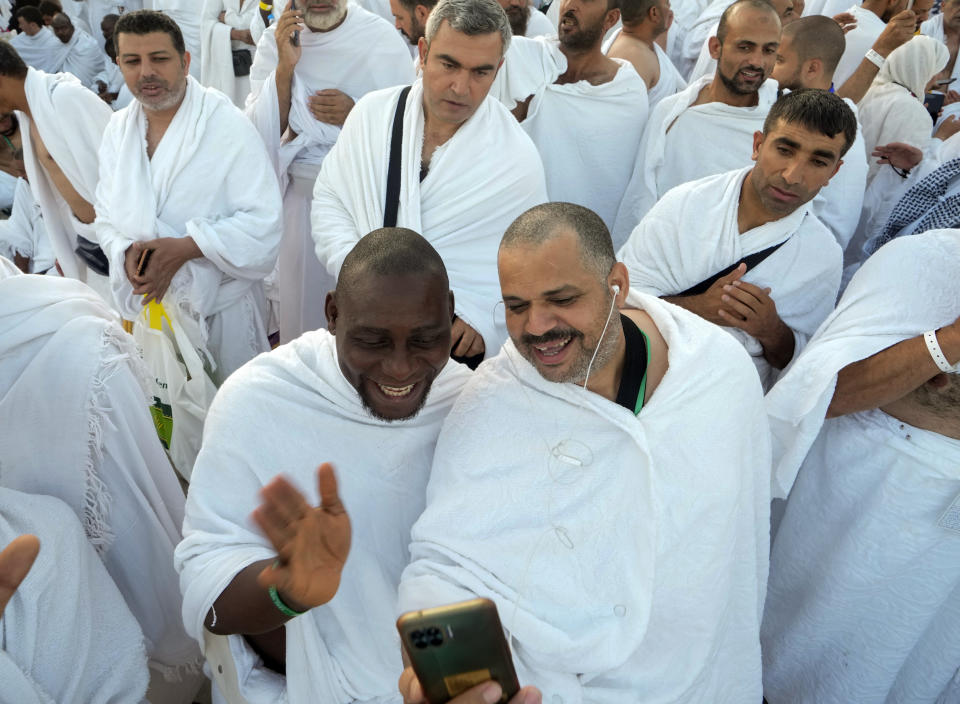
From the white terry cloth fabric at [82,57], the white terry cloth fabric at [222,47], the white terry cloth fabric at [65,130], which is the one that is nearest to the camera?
the white terry cloth fabric at [65,130]

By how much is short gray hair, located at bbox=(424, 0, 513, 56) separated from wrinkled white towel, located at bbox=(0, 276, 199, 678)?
176 cm

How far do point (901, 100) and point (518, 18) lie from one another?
2.66 metres

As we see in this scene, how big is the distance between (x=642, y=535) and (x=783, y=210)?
5.16 ft

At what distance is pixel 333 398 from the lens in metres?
2.11

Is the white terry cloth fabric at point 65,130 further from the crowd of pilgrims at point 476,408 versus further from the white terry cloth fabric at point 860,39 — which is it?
the white terry cloth fabric at point 860,39

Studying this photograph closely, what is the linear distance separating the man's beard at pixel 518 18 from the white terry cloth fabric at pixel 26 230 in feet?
11.7

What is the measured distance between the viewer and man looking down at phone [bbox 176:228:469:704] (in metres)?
1.96

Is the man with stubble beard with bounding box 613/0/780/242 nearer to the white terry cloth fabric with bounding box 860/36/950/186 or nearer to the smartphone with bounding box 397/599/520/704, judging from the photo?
the white terry cloth fabric with bounding box 860/36/950/186

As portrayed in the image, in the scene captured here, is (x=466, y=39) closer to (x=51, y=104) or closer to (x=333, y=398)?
(x=333, y=398)

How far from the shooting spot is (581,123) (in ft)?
14.5

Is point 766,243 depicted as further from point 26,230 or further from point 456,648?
point 26,230

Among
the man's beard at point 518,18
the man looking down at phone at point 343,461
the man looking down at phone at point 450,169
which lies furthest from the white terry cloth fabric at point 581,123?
the man looking down at phone at point 343,461

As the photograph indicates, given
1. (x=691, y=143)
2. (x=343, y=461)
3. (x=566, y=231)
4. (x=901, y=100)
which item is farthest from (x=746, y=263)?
(x=901, y=100)

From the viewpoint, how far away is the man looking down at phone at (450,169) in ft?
10.4
